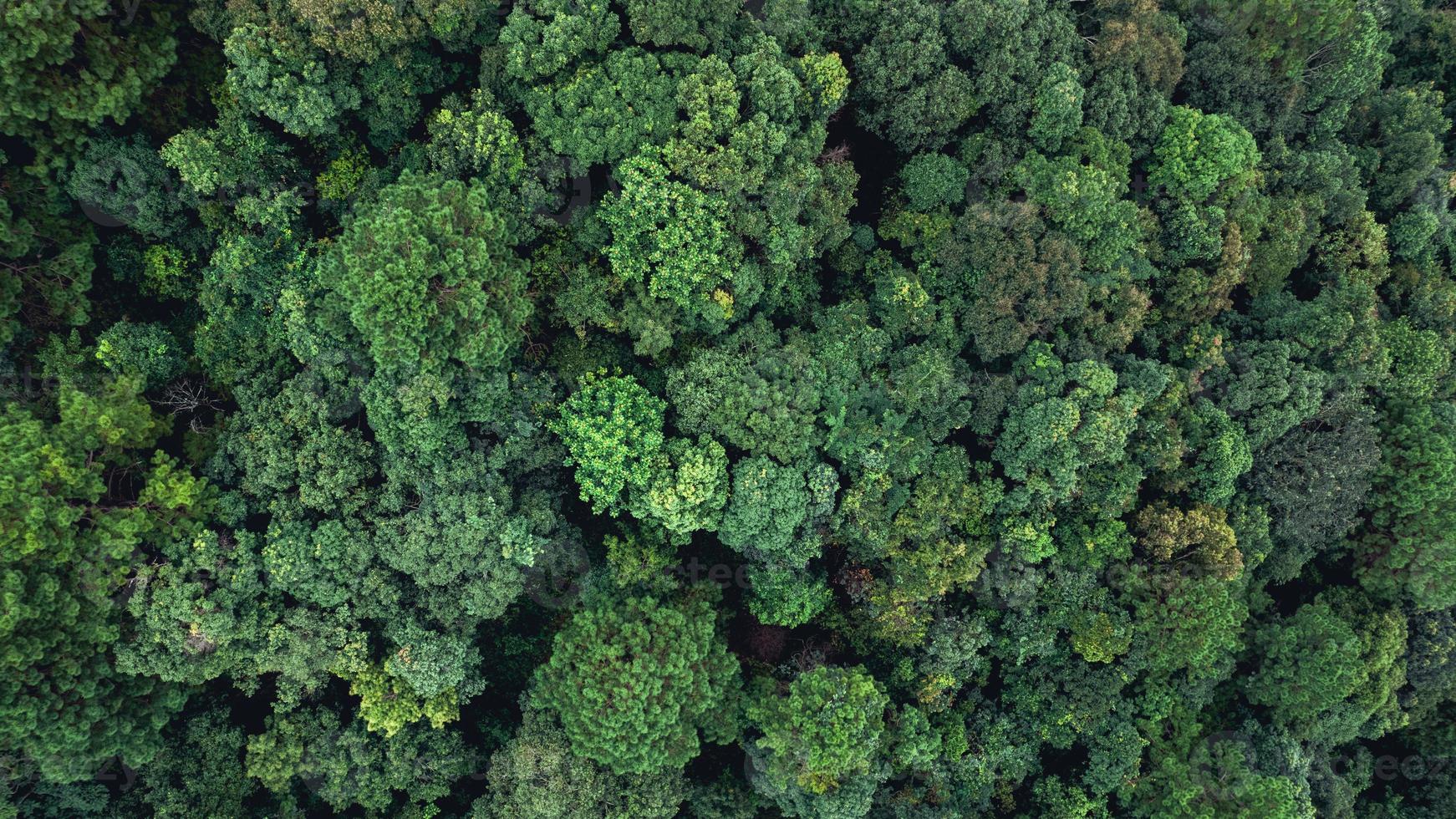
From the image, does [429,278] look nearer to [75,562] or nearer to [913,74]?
[75,562]

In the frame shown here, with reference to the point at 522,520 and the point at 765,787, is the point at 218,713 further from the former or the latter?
the point at 765,787

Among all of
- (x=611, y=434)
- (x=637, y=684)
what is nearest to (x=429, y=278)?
(x=611, y=434)

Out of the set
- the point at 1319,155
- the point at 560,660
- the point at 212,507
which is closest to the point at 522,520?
the point at 560,660

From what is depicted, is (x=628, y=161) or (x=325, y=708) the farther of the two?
(x=325, y=708)

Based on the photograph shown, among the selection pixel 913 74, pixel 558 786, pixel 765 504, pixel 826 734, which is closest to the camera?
pixel 765 504

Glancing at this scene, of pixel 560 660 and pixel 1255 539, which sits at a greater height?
pixel 1255 539

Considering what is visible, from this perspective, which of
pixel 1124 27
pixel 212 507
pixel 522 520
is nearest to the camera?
pixel 212 507

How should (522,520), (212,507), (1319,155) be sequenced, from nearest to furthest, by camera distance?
(212,507), (522,520), (1319,155)

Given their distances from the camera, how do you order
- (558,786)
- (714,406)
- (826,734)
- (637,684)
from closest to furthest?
(637,684)
(826,734)
(714,406)
(558,786)
